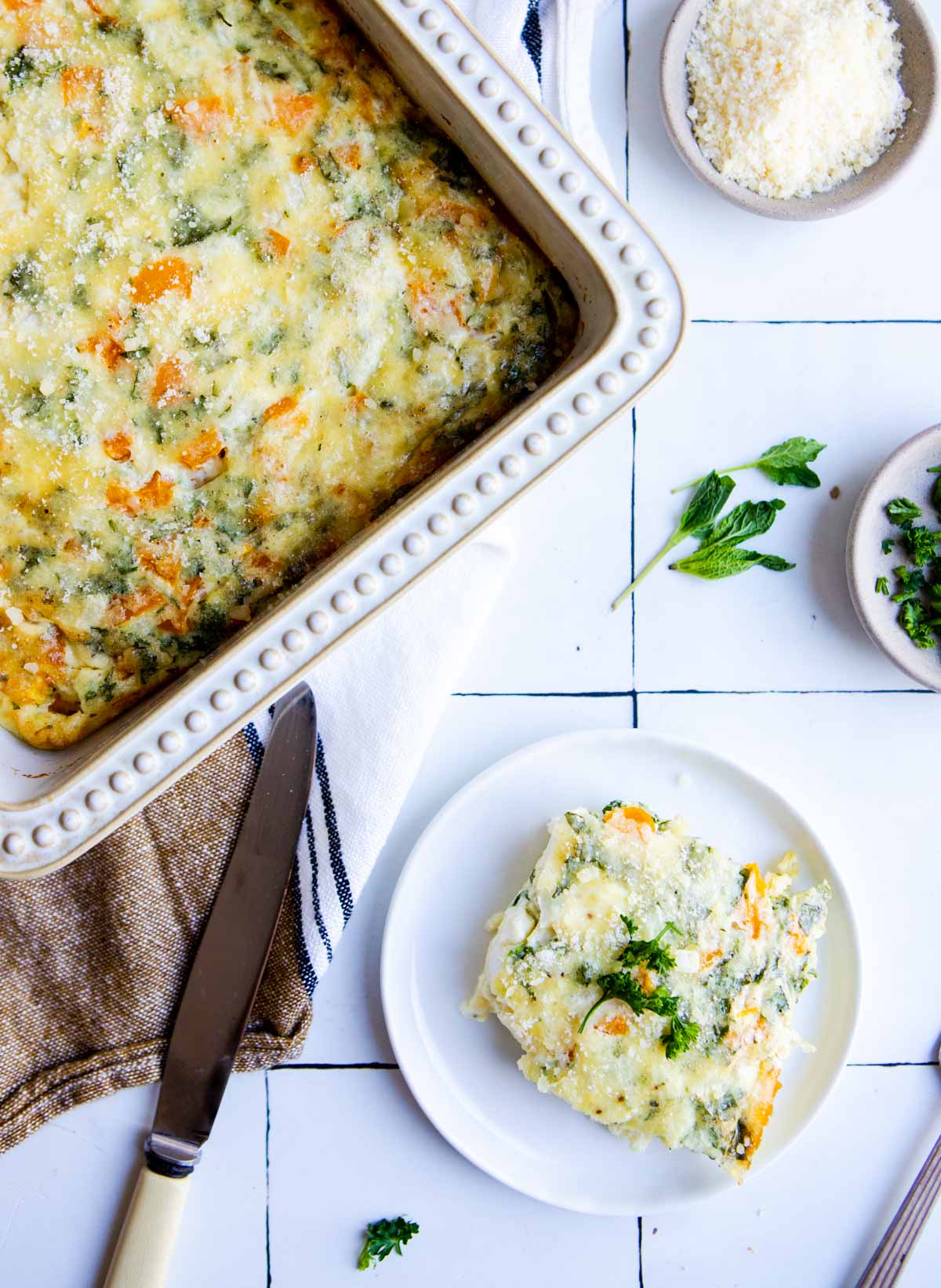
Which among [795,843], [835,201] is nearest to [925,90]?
[835,201]

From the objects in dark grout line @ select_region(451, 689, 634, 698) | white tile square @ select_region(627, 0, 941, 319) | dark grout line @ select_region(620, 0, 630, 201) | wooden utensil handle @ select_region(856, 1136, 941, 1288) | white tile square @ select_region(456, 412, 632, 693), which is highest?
dark grout line @ select_region(620, 0, 630, 201)

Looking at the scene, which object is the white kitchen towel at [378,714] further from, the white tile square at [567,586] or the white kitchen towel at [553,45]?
the white kitchen towel at [553,45]

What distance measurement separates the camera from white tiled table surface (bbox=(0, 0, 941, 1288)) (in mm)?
1678

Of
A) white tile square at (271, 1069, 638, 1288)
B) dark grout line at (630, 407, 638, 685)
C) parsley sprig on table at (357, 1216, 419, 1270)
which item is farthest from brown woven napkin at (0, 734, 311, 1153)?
dark grout line at (630, 407, 638, 685)

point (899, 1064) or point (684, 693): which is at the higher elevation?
point (684, 693)

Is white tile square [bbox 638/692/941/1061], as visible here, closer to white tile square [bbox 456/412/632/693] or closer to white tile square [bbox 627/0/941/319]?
white tile square [bbox 456/412/632/693]

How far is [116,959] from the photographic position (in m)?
1.63

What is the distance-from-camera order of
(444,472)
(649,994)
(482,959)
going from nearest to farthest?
(444,472) → (649,994) → (482,959)

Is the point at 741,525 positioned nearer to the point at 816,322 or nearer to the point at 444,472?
the point at 816,322

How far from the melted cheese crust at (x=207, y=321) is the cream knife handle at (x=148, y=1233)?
76 centimetres

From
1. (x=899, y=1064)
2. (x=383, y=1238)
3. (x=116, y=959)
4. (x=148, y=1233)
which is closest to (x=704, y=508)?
(x=899, y=1064)

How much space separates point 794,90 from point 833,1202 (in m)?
1.61

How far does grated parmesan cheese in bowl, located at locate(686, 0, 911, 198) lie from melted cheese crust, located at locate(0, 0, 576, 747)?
541 millimetres

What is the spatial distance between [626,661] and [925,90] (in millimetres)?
882
